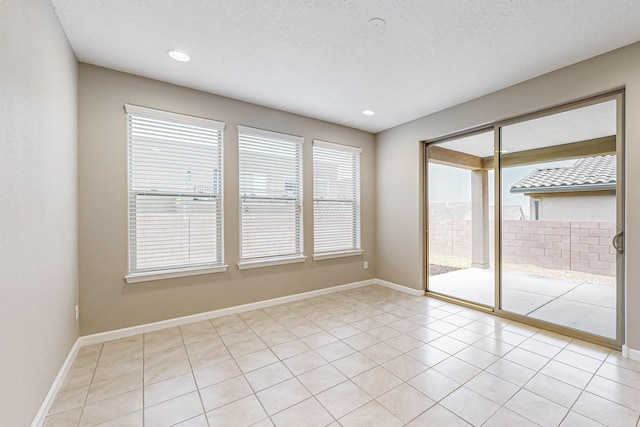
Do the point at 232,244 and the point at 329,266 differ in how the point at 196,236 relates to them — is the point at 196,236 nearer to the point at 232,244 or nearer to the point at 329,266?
the point at 232,244

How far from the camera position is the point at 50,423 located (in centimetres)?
167

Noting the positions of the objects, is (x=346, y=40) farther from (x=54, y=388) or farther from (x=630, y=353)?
(x=630, y=353)

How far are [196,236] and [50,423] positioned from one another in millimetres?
1891

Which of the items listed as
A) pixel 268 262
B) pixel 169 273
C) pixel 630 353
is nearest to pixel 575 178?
pixel 630 353

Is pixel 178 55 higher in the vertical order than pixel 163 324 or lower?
higher

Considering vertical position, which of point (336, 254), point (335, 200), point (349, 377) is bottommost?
point (349, 377)

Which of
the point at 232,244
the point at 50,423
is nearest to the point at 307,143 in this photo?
the point at 232,244

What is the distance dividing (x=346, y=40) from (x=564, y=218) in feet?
9.78

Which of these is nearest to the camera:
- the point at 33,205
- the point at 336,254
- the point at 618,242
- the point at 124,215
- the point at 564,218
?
the point at 33,205

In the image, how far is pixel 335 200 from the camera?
177 inches

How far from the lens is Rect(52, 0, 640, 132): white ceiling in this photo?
6.49 ft

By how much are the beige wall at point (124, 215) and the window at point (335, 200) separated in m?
0.71

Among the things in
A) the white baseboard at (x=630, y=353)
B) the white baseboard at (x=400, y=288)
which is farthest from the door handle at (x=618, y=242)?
the white baseboard at (x=400, y=288)

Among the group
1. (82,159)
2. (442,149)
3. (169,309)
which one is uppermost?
(442,149)
